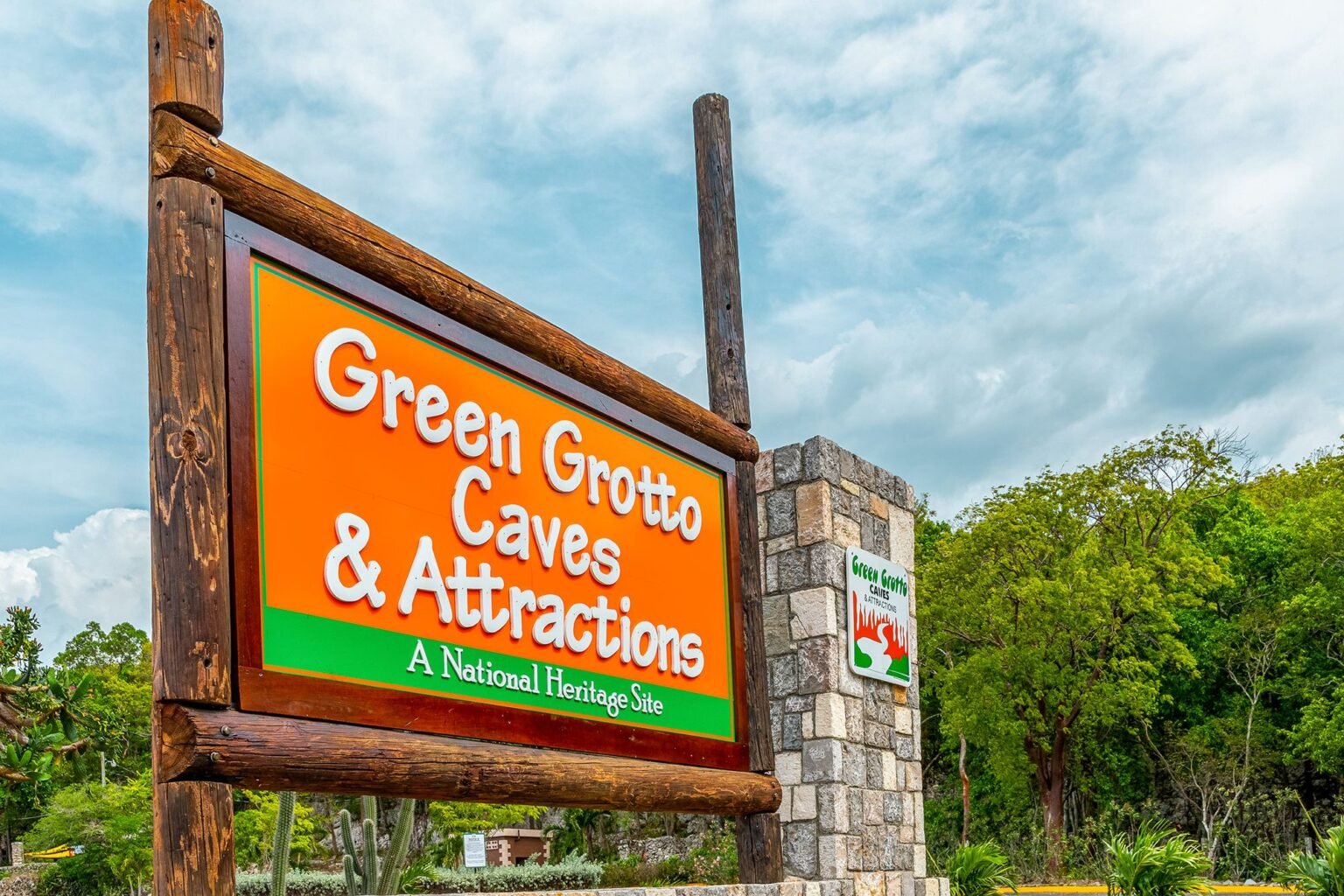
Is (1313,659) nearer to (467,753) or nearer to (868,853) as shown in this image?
(868,853)

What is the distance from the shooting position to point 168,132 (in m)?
4.09

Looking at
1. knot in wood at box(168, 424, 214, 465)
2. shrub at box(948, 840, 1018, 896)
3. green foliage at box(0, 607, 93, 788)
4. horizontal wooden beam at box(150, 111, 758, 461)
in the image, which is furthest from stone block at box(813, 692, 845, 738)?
shrub at box(948, 840, 1018, 896)

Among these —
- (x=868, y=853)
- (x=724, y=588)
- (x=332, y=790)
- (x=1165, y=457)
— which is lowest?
(x=868, y=853)

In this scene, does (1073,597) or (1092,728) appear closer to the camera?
(1073,597)

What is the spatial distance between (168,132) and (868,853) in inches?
259

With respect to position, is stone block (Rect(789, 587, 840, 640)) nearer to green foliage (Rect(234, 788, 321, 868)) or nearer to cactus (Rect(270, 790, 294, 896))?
cactus (Rect(270, 790, 294, 896))

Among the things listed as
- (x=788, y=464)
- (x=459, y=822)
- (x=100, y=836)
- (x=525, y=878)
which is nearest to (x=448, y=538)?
(x=788, y=464)

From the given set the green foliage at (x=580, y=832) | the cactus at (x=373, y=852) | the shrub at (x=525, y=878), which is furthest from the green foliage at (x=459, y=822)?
the cactus at (x=373, y=852)

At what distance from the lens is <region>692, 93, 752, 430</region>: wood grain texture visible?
7.34 meters

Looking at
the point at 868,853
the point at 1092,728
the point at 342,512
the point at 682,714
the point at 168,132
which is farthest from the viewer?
the point at 1092,728

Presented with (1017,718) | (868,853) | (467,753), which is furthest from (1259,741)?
→ (467,753)

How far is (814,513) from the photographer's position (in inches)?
348

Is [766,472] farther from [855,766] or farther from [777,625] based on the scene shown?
[855,766]

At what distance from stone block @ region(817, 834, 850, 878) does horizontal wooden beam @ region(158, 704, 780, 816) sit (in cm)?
242
